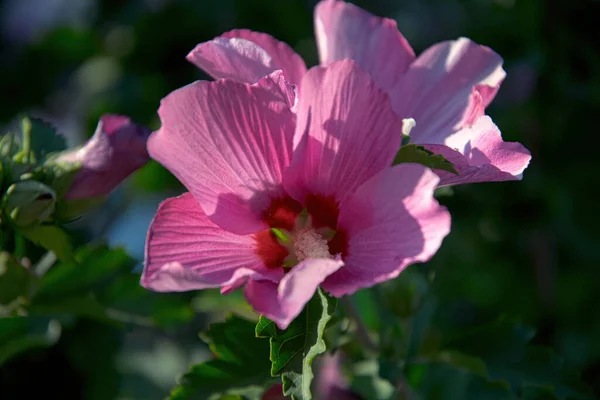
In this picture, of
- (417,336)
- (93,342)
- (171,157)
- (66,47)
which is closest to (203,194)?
(171,157)

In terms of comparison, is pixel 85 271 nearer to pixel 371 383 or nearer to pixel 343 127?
pixel 371 383

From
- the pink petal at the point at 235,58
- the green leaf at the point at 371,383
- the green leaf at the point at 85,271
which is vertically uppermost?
the pink petal at the point at 235,58

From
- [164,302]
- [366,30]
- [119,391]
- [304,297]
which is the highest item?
[366,30]

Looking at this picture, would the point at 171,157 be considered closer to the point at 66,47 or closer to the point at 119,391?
the point at 119,391

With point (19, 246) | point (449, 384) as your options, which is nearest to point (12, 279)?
point (19, 246)

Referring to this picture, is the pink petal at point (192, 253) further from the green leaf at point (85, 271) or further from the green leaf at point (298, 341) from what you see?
the green leaf at point (85, 271)

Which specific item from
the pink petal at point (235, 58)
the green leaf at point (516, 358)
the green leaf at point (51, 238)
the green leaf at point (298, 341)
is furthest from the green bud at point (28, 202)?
the green leaf at point (516, 358)
